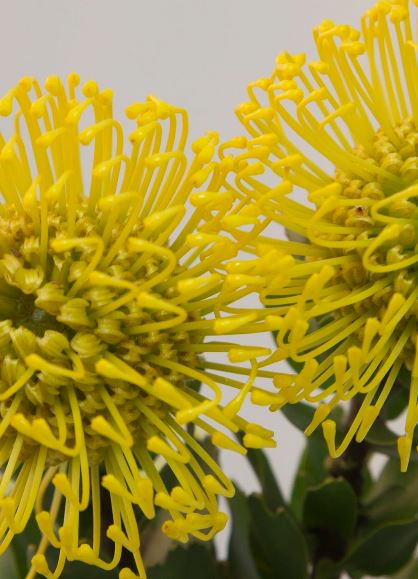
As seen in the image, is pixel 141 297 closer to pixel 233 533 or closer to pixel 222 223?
pixel 222 223

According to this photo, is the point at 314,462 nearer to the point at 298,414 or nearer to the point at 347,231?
the point at 298,414

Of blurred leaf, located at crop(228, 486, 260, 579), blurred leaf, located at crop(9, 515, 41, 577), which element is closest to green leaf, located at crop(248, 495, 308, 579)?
blurred leaf, located at crop(228, 486, 260, 579)

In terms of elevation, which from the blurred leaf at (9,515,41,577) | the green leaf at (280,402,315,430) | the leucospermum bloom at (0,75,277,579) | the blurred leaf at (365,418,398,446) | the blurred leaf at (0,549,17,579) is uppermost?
the leucospermum bloom at (0,75,277,579)

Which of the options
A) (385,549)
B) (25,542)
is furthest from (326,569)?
(25,542)

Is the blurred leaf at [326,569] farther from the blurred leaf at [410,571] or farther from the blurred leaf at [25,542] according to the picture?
the blurred leaf at [25,542]

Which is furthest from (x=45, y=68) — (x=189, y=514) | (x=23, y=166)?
(x=189, y=514)

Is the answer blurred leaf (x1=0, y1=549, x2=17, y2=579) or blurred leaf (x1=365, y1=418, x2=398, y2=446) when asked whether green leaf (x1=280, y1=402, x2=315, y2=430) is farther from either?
blurred leaf (x1=0, y1=549, x2=17, y2=579)
